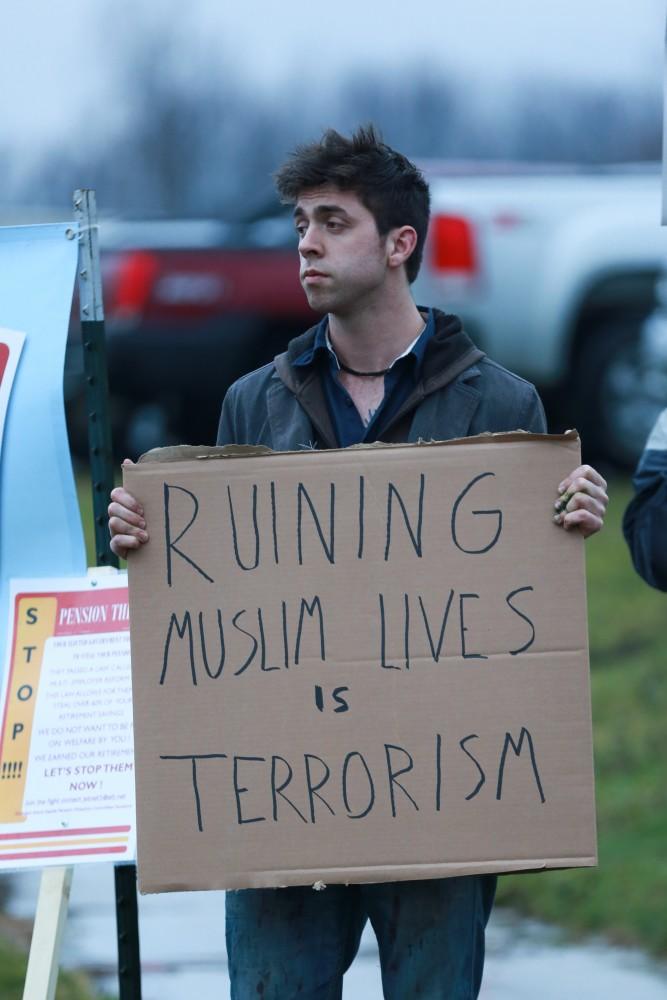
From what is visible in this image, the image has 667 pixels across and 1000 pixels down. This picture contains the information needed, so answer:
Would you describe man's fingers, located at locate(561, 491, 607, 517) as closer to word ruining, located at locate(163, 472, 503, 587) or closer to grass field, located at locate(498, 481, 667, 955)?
word ruining, located at locate(163, 472, 503, 587)

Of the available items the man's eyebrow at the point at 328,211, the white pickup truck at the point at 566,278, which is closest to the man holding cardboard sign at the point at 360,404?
the man's eyebrow at the point at 328,211

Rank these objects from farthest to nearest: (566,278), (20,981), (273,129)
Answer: (566,278) < (273,129) < (20,981)

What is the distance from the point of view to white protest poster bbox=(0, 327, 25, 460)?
10.1 ft

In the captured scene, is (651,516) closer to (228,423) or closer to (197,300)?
(228,423)

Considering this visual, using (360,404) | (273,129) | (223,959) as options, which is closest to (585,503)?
(360,404)

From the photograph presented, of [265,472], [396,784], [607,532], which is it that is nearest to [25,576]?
[265,472]

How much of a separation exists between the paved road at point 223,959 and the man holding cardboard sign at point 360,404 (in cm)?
143

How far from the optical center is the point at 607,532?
25.0ft

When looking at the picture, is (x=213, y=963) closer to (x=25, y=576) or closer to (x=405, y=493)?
(x=25, y=576)

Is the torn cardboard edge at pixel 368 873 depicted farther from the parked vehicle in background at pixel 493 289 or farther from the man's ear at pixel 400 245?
the parked vehicle in background at pixel 493 289

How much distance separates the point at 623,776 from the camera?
214 inches

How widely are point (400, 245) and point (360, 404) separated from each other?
287 millimetres

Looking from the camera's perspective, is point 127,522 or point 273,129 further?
point 273,129

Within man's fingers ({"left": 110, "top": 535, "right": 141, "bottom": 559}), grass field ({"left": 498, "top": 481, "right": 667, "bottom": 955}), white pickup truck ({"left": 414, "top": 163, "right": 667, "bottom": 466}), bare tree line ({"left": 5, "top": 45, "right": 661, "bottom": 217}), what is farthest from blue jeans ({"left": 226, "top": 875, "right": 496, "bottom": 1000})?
bare tree line ({"left": 5, "top": 45, "right": 661, "bottom": 217})
